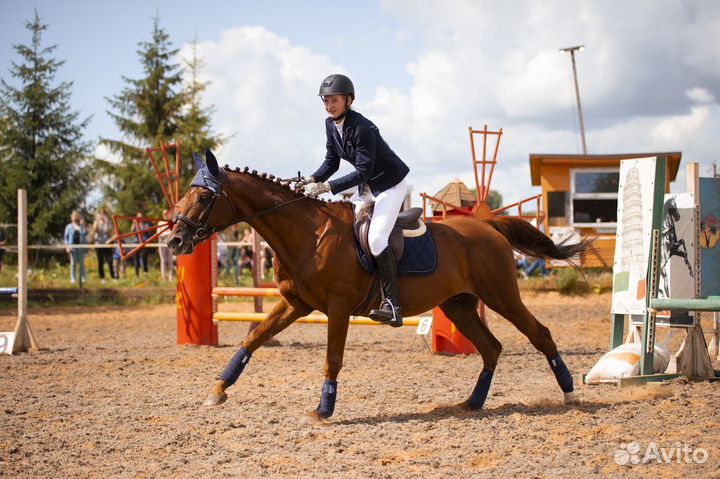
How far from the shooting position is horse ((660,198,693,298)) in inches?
308

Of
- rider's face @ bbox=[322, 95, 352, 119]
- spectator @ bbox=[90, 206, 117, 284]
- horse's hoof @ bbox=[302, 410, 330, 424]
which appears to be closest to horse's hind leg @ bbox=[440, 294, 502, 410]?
horse's hoof @ bbox=[302, 410, 330, 424]

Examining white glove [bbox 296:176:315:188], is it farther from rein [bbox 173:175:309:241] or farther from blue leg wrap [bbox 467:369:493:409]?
blue leg wrap [bbox 467:369:493:409]

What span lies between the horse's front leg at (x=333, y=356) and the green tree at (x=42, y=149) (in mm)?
21308

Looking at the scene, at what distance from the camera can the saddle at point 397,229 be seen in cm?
626

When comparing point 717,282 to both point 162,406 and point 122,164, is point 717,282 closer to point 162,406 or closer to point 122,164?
point 162,406

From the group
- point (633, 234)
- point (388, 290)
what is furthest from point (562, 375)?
point (633, 234)

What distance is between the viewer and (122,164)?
93.9 feet

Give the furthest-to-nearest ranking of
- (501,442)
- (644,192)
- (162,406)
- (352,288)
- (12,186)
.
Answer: (12,186), (644,192), (162,406), (352,288), (501,442)

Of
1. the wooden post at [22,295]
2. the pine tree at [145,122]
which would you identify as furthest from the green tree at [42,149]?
the wooden post at [22,295]

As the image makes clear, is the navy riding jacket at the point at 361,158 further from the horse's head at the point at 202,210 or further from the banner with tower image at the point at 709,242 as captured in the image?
the banner with tower image at the point at 709,242

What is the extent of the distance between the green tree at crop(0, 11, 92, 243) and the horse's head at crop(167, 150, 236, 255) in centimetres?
2089

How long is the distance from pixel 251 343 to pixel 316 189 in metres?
1.42

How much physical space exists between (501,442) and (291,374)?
14.1 ft

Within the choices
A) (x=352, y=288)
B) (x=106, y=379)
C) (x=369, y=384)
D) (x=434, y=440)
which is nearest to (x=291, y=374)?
(x=369, y=384)
